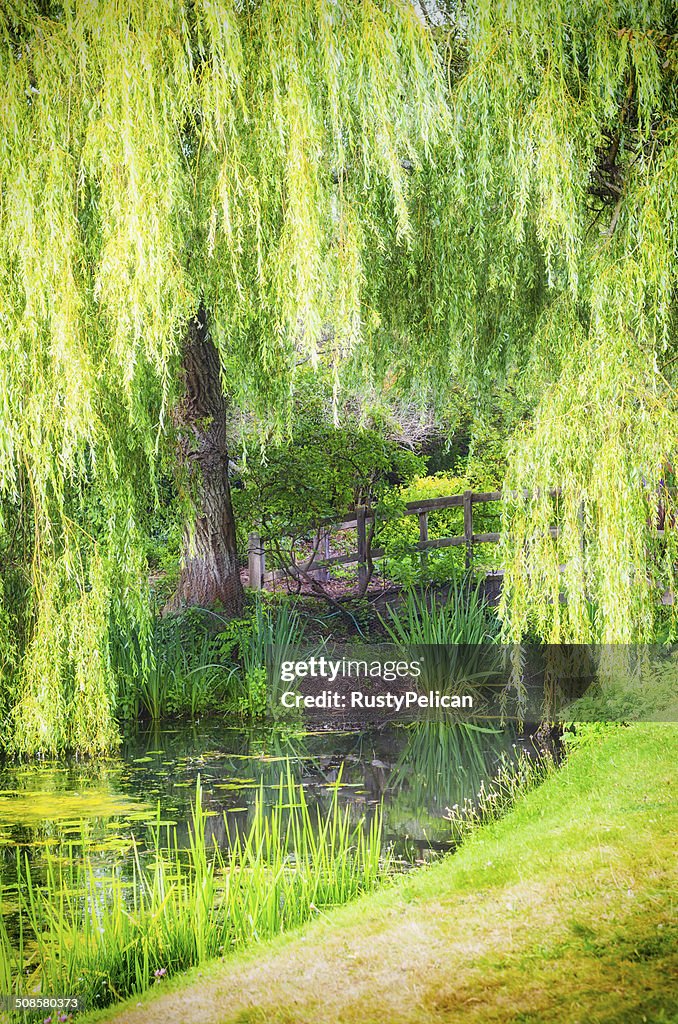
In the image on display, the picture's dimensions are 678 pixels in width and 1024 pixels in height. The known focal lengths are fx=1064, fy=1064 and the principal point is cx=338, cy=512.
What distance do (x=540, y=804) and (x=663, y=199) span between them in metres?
3.06

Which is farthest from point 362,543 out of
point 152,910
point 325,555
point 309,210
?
point 152,910

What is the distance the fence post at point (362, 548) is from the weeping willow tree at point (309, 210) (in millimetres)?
5796

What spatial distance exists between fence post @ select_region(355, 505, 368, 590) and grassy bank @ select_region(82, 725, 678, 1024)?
5.99 m

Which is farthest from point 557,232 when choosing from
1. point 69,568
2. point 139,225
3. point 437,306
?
point 69,568

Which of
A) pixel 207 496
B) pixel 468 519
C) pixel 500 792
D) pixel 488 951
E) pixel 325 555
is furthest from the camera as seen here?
pixel 325 555

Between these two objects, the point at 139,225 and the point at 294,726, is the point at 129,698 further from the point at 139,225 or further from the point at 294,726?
the point at 139,225

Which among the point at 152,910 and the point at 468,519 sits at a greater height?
the point at 468,519

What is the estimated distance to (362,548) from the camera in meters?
11.1

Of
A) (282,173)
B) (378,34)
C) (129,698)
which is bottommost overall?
(129,698)

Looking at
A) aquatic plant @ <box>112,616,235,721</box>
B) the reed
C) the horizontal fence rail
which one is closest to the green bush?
the horizontal fence rail

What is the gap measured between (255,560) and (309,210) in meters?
6.18

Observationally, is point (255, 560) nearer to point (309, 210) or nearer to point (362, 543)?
point (362, 543)

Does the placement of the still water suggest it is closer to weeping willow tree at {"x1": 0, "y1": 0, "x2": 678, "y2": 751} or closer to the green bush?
weeping willow tree at {"x1": 0, "y1": 0, "x2": 678, "y2": 751}

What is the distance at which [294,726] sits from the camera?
7582 millimetres
